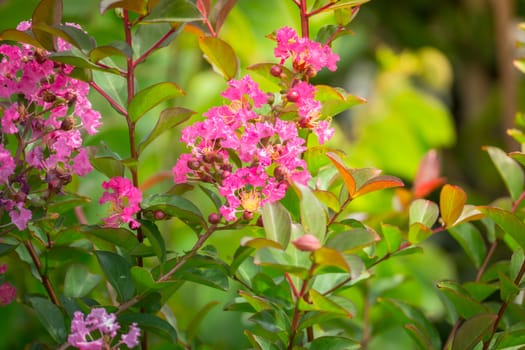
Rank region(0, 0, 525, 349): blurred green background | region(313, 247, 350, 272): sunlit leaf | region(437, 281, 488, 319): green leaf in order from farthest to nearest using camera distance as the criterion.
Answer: region(0, 0, 525, 349): blurred green background
region(437, 281, 488, 319): green leaf
region(313, 247, 350, 272): sunlit leaf

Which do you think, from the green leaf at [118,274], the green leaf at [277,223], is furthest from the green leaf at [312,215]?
the green leaf at [118,274]

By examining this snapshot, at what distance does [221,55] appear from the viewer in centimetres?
44

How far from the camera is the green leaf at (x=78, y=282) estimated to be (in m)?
0.50

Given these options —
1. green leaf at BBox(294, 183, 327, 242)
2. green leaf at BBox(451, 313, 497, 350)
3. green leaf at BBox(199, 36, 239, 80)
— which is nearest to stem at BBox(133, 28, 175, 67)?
green leaf at BBox(199, 36, 239, 80)

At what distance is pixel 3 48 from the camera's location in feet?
1.34

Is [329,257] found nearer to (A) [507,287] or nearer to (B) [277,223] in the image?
(B) [277,223]

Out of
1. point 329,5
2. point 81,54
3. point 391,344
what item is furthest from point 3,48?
point 391,344

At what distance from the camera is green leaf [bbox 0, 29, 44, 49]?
0.40 meters

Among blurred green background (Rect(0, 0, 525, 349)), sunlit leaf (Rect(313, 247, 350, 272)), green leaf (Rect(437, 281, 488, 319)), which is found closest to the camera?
sunlit leaf (Rect(313, 247, 350, 272))

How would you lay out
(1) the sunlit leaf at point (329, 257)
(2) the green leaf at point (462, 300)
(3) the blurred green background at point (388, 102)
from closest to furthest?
1. (1) the sunlit leaf at point (329, 257)
2. (2) the green leaf at point (462, 300)
3. (3) the blurred green background at point (388, 102)

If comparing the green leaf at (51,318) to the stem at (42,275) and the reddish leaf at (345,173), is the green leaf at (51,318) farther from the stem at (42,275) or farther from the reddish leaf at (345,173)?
the reddish leaf at (345,173)

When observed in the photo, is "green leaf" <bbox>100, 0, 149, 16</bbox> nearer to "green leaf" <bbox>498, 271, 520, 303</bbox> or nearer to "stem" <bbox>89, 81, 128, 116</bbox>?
"stem" <bbox>89, 81, 128, 116</bbox>

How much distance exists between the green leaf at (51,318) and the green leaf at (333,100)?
18 centimetres

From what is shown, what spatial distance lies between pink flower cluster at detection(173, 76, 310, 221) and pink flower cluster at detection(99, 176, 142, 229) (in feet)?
0.10
